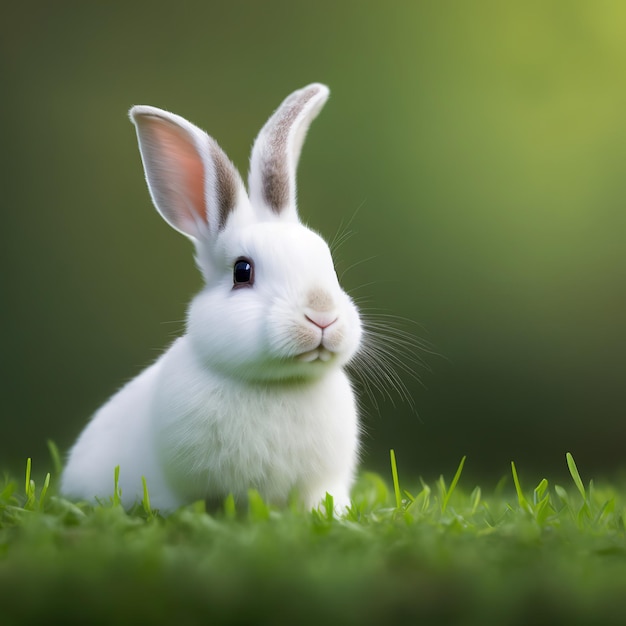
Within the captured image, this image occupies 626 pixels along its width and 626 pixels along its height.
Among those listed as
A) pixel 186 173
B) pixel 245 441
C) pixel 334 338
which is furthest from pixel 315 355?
pixel 186 173

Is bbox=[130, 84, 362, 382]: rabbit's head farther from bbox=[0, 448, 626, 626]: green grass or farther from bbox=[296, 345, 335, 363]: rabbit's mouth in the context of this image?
bbox=[0, 448, 626, 626]: green grass

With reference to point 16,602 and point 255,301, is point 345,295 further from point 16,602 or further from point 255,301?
point 16,602

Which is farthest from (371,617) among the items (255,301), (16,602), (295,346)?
(255,301)

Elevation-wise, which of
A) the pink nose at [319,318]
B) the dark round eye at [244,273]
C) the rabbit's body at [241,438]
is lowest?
the rabbit's body at [241,438]

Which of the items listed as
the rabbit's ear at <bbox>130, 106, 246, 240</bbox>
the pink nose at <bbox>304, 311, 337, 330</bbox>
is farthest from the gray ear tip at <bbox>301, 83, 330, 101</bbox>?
the pink nose at <bbox>304, 311, 337, 330</bbox>

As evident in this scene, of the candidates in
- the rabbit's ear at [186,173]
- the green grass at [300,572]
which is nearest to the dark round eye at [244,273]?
the rabbit's ear at [186,173]

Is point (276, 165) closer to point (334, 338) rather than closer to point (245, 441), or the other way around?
point (334, 338)

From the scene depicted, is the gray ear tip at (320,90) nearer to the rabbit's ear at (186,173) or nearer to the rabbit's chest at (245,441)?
the rabbit's ear at (186,173)
